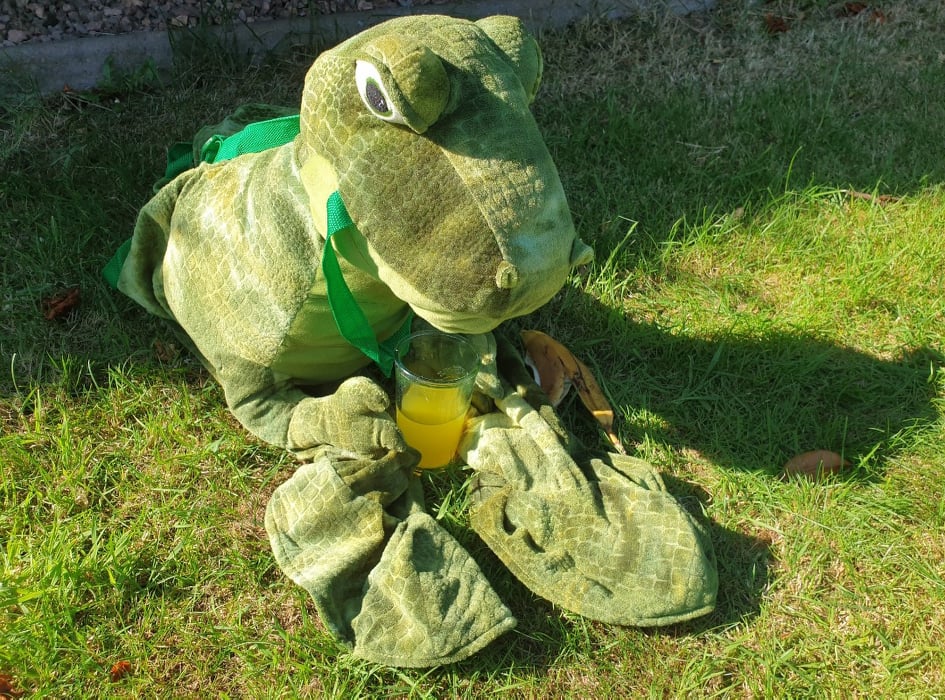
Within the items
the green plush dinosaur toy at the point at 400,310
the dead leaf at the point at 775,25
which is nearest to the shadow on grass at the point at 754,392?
the green plush dinosaur toy at the point at 400,310

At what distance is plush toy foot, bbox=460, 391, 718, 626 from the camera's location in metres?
2.43

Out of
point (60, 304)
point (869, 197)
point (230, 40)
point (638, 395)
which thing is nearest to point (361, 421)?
Result: point (638, 395)

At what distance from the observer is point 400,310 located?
8.77 feet

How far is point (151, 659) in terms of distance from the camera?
2.38m

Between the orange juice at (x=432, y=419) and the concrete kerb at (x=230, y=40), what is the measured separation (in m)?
2.31

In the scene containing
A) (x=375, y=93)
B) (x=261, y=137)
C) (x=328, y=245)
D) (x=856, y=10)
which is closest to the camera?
(x=375, y=93)

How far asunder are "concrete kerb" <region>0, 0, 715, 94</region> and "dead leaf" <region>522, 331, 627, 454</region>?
2031 mm

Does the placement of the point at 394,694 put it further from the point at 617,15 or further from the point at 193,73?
the point at 617,15

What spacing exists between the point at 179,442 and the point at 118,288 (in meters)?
0.62

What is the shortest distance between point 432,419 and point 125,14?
2.71 m

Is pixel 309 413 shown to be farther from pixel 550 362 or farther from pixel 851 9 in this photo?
pixel 851 9

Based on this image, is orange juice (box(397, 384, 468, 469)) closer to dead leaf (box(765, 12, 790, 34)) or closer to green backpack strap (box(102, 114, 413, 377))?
green backpack strap (box(102, 114, 413, 377))

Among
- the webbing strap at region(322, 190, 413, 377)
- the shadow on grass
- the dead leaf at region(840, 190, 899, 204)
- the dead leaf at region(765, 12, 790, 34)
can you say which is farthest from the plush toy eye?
the dead leaf at region(765, 12, 790, 34)

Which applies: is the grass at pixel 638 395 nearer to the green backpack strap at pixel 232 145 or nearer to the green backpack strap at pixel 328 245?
the green backpack strap at pixel 232 145
